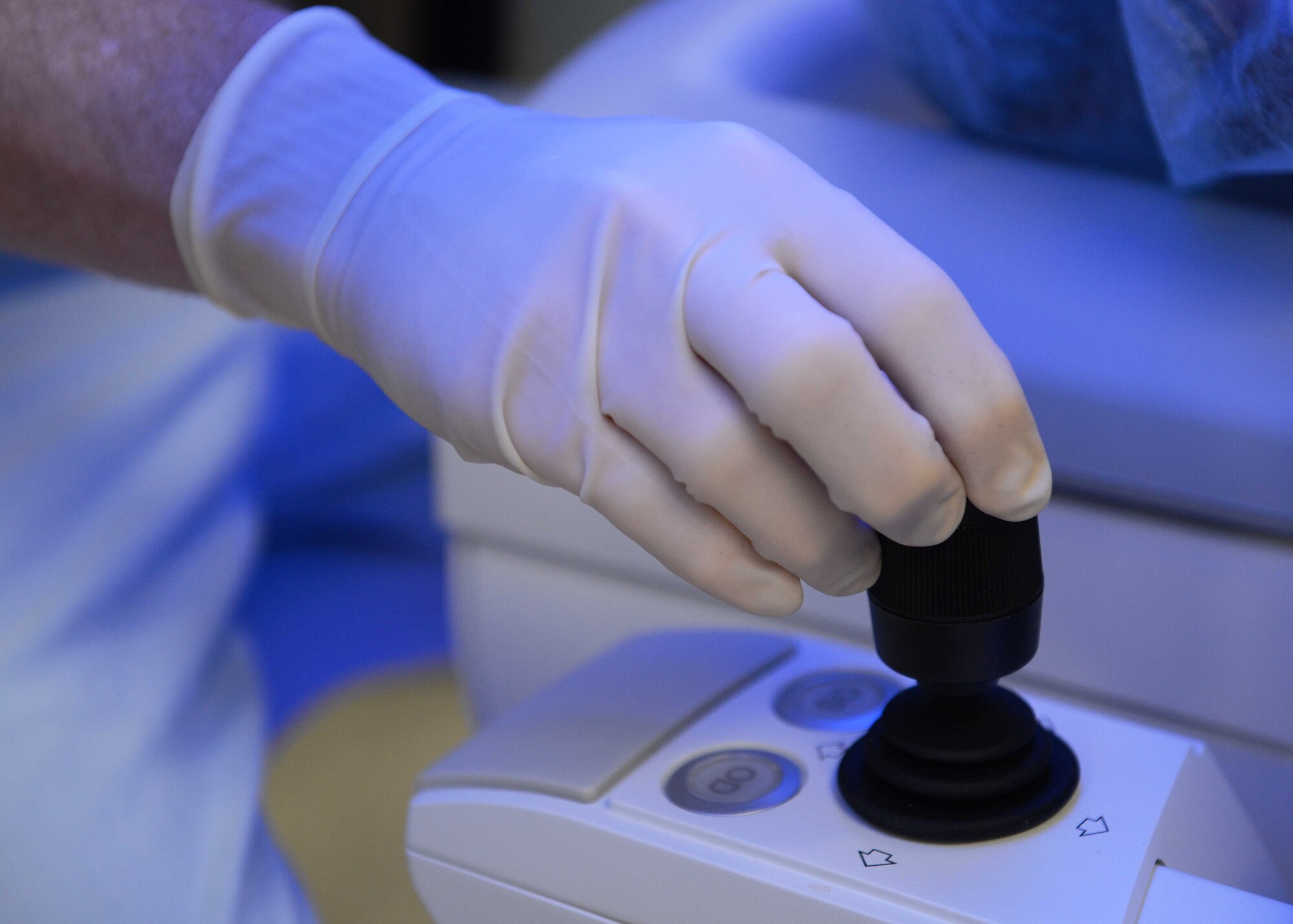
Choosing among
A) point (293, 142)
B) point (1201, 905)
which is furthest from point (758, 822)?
point (293, 142)

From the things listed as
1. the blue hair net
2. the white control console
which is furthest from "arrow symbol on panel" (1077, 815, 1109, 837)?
the blue hair net

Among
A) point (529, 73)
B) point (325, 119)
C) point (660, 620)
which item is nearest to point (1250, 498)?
point (660, 620)

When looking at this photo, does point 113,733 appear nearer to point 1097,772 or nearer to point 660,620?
point 660,620

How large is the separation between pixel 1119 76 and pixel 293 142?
0.38 m

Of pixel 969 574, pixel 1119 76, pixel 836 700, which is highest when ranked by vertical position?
pixel 1119 76

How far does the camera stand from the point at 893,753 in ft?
1.48

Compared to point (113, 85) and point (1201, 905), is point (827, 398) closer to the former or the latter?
point (1201, 905)

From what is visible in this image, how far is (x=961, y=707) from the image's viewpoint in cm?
46

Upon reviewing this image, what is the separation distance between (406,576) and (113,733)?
52cm

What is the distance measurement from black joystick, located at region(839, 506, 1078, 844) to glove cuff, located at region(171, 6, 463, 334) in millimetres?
286

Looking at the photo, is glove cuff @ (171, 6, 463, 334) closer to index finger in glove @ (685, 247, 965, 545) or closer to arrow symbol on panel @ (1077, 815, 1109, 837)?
index finger in glove @ (685, 247, 965, 545)

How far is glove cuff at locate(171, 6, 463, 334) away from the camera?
0.54 meters

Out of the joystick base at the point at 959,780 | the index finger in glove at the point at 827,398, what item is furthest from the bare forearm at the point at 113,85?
the joystick base at the point at 959,780

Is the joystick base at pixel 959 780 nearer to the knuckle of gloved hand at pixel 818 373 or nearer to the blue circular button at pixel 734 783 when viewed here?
the blue circular button at pixel 734 783
